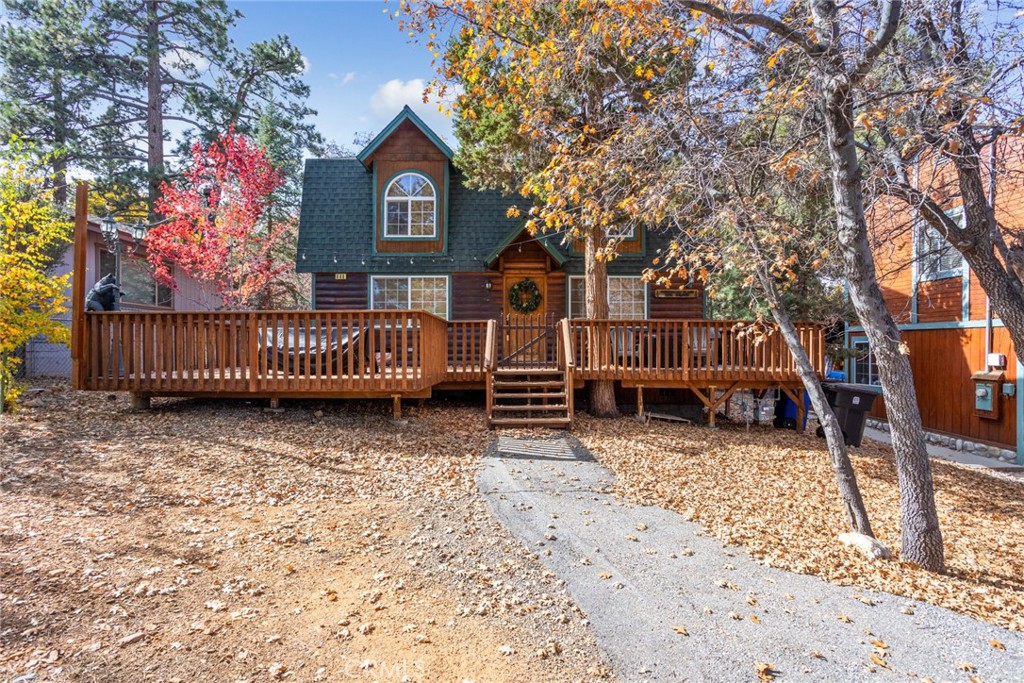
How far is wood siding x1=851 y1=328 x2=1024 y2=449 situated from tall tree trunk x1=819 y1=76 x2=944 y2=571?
23.7 feet

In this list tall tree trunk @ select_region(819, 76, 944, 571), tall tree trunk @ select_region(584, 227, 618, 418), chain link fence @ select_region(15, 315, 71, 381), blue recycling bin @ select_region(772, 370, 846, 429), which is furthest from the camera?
chain link fence @ select_region(15, 315, 71, 381)

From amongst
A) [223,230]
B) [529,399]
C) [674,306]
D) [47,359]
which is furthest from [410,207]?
[47,359]

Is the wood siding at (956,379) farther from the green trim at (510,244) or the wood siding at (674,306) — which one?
the green trim at (510,244)

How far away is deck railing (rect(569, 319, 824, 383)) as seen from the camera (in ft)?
28.3

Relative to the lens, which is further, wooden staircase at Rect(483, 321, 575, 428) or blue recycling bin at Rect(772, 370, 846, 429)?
blue recycling bin at Rect(772, 370, 846, 429)

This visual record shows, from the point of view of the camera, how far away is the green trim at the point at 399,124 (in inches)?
459

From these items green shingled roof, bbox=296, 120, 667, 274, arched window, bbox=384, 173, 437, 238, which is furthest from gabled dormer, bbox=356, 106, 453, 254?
green shingled roof, bbox=296, 120, 667, 274

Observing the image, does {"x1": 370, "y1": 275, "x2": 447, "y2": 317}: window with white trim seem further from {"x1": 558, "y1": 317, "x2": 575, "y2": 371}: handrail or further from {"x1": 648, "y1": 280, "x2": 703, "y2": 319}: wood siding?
{"x1": 648, "y1": 280, "x2": 703, "y2": 319}: wood siding

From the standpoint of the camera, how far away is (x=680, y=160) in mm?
5625

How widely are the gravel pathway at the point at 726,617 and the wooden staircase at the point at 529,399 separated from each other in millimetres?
3238

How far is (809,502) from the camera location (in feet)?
17.3

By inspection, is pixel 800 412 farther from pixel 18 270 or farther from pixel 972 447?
pixel 18 270

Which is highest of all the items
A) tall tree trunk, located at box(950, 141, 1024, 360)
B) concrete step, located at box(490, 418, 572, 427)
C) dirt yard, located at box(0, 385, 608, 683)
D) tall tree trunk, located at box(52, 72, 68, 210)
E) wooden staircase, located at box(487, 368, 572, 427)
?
tall tree trunk, located at box(52, 72, 68, 210)

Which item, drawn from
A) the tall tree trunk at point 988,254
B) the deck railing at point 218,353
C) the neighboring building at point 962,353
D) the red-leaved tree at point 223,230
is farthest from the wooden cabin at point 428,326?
the tall tree trunk at point 988,254
